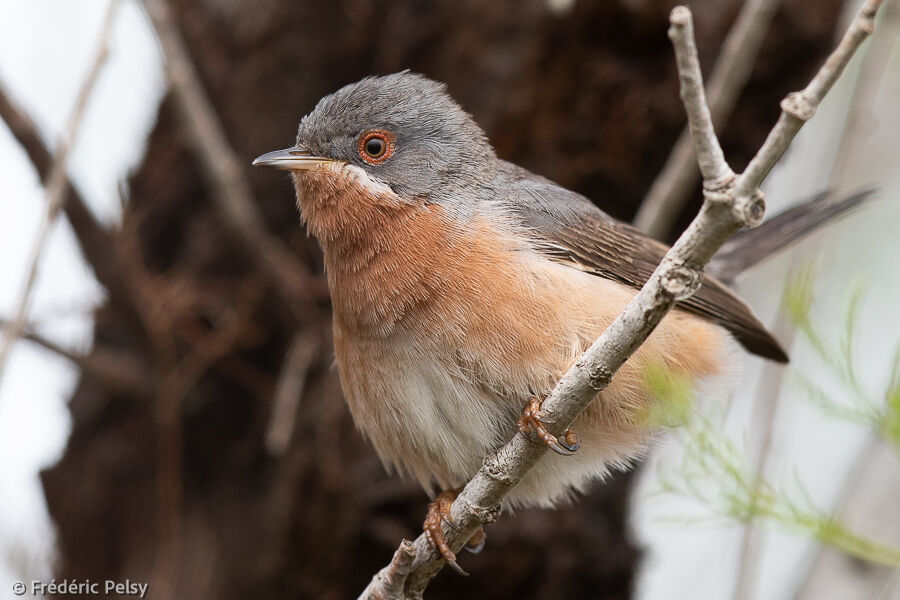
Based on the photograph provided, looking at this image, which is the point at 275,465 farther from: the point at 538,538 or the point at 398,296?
the point at 398,296

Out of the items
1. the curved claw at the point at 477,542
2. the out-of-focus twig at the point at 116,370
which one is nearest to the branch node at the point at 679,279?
the curved claw at the point at 477,542

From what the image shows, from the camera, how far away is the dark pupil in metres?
4.30

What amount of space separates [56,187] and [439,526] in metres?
2.20

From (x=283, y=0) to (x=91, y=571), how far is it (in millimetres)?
3894

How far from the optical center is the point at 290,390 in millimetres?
5449

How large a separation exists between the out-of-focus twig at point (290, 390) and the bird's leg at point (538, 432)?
6.89ft

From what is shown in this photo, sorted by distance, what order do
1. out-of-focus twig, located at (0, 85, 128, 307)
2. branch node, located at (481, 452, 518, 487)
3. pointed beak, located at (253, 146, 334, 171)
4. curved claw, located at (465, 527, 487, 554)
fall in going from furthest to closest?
1. out-of-focus twig, located at (0, 85, 128, 307)
2. curved claw, located at (465, 527, 487, 554)
3. pointed beak, located at (253, 146, 334, 171)
4. branch node, located at (481, 452, 518, 487)

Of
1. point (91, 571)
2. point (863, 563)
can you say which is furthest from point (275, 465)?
point (863, 563)

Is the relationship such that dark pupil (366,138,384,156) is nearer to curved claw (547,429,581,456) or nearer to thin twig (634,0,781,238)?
curved claw (547,429,581,456)

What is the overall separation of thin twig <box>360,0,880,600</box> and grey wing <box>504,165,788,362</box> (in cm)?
110

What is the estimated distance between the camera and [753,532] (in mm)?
4500

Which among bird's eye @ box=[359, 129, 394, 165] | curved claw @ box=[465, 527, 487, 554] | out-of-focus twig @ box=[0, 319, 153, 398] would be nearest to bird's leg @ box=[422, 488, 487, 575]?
curved claw @ box=[465, 527, 487, 554]

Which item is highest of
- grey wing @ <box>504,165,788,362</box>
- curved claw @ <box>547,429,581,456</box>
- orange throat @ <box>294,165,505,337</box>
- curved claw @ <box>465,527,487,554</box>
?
grey wing @ <box>504,165,788,362</box>

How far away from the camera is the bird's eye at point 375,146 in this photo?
169 inches
